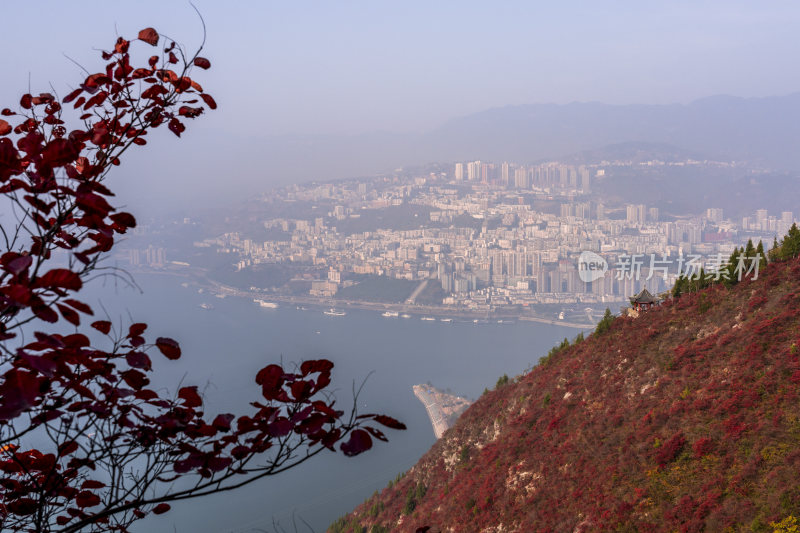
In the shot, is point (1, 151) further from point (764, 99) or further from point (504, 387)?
point (764, 99)

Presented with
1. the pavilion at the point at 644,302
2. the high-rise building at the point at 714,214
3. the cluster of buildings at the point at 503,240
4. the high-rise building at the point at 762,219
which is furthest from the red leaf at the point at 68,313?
the high-rise building at the point at 714,214

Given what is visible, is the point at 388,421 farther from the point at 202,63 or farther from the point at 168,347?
the point at 202,63

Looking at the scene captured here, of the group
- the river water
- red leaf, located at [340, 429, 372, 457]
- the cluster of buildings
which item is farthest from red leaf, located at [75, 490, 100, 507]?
the cluster of buildings

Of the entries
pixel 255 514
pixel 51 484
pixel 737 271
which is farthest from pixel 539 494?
pixel 255 514

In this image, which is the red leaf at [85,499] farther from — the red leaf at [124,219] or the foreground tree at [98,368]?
the red leaf at [124,219]

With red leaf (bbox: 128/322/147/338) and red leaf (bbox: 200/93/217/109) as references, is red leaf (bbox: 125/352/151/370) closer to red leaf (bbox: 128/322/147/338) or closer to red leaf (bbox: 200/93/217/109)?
red leaf (bbox: 128/322/147/338)

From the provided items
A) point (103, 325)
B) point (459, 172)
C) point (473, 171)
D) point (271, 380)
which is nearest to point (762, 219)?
point (473, 171)
